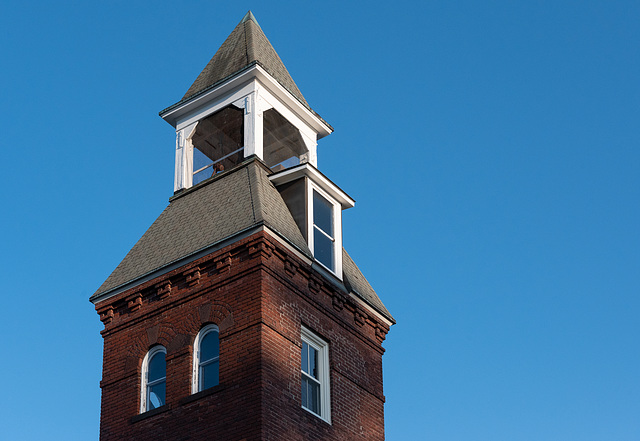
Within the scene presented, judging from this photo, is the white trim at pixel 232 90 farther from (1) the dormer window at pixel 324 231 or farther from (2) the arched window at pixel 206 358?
(2) the arched window at pixel 206 358

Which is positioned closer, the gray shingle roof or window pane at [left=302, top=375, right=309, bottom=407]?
window pane at [left=302, top=375, right=309, bottom=407]

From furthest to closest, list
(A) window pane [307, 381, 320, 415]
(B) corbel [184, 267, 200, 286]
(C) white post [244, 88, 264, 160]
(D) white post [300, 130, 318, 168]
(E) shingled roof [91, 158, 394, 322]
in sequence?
(D) white post [300, 130, 318, 168] < (C) white post [244, 88, 264, 160] < (E) shingled roof [91, 158, 394, 322] < (B) corbel [184, 267, 200, 286] < (A) window pane [307, 381, 320, 415]

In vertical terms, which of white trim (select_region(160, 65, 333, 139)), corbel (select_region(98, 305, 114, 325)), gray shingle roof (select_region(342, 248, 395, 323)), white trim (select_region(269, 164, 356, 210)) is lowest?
corbel (select_region(98, 305, 114, 325))

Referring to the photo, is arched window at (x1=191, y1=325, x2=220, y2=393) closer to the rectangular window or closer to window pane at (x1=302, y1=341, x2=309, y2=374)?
window pane at (x1=302, y1=341, x2=309, y2=374)

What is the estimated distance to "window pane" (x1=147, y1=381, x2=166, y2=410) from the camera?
23375 millimetres

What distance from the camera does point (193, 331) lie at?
23.3 m

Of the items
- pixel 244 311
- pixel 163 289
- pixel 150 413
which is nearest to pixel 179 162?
pixel 163 289

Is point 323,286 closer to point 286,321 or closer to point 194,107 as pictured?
point 286,321

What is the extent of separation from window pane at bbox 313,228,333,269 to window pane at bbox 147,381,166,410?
4.65 m

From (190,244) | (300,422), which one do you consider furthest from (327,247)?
(300,422)

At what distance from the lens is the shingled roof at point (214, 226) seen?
24.2m

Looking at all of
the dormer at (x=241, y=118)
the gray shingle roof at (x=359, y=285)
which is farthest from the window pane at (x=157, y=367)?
the dormer at (x=241, y=118)

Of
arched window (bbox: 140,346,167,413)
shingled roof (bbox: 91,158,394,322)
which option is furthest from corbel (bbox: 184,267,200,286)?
arched window (bbox: 140,346,167,413)

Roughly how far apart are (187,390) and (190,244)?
3.58 m
